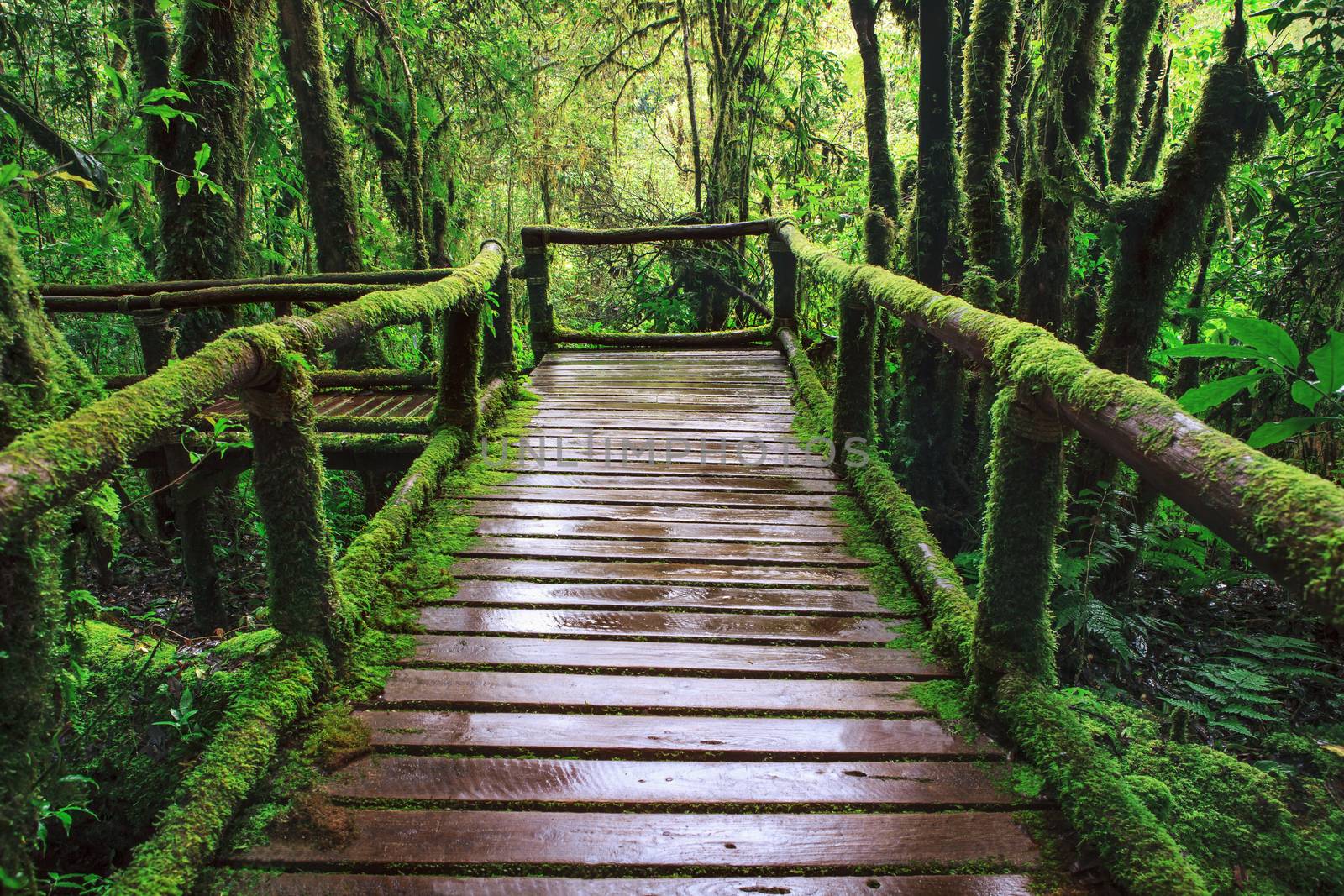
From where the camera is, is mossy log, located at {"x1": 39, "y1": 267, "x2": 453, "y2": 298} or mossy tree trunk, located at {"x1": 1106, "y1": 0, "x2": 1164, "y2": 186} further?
mossy tree trunk, located at {"x1": 1106, "y1": 0, "x2": 1164, "y2": 186}

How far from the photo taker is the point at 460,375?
13.0 ft

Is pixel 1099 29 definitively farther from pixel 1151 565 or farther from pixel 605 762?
pixel 605 762

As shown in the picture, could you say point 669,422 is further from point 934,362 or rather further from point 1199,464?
point 1199,464

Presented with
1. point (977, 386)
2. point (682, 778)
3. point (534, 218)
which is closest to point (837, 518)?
point (682, 778)

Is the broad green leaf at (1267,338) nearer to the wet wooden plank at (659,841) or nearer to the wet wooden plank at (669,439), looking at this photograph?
the wet wooden plank at (659,841)

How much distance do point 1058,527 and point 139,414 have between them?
6.90 feet

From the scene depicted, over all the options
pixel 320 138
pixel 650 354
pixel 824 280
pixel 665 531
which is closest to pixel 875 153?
pixel 824 280

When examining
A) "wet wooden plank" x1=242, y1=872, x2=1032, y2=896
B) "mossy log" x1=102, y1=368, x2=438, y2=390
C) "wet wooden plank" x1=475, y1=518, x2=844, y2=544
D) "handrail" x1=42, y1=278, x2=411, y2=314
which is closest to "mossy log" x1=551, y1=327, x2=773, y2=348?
"mossy log" x1=102, y1=368, x2=438, y2=390

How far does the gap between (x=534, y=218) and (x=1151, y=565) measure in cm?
1288

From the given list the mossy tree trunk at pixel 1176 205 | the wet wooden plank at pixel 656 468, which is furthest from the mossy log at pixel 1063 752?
the mossy tree trunk at pixel 1176 205

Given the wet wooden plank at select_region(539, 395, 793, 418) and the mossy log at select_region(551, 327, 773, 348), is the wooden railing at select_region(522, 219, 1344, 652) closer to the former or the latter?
the wet wooden plank at select_region(539, 395, 793, 418)

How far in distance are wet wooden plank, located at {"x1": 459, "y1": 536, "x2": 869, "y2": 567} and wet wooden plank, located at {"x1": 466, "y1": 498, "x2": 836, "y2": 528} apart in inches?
8.9

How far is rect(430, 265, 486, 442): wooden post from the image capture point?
3.87m

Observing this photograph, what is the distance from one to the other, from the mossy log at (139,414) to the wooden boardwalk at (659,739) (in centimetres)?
93
